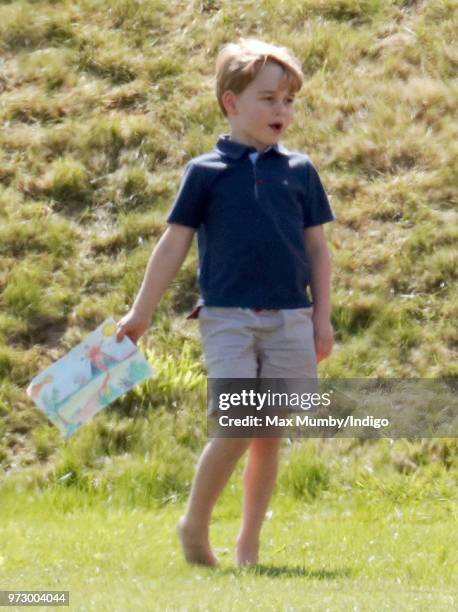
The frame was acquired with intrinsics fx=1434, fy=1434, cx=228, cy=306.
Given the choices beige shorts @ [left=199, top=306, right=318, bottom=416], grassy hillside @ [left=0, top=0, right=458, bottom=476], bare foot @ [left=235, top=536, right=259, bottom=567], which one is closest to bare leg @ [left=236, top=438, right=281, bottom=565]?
bare foot @ [left=235, top=536, right=259, bottom=567]

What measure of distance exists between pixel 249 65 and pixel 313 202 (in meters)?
0.57

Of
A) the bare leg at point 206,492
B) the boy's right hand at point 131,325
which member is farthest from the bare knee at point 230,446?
the boy's right hand at point 131,325

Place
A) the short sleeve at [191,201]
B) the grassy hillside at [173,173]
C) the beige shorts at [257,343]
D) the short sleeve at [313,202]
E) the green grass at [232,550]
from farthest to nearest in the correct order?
the grassy hillside at [173,173], the short sleeve at [313,202], the short sleeve at [191,201], the beige shorts at [257,343], the green grass at [232,550]

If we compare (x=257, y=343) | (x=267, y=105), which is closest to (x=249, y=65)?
(x=267, y=105)

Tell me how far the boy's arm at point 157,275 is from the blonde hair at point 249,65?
23.0 inches

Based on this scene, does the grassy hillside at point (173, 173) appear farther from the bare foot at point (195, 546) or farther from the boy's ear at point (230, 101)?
the boy's ear at point (230, 101)

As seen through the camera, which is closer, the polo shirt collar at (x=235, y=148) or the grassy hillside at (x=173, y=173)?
the polo shirt collar at (x=235, y=148)

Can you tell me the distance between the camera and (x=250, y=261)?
5.28 meters

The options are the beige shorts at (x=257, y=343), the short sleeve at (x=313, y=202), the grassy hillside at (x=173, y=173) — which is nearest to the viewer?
the beige shorts at (x=257, y=343)

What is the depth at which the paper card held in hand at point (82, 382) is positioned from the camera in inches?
208

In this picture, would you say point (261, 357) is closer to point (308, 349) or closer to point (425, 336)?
point (308, 349)

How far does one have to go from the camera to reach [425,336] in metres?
7.83

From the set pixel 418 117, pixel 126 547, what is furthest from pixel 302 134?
pixel 126 547

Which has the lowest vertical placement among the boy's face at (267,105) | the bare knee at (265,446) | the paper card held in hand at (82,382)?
the bare knee at (265,446)
